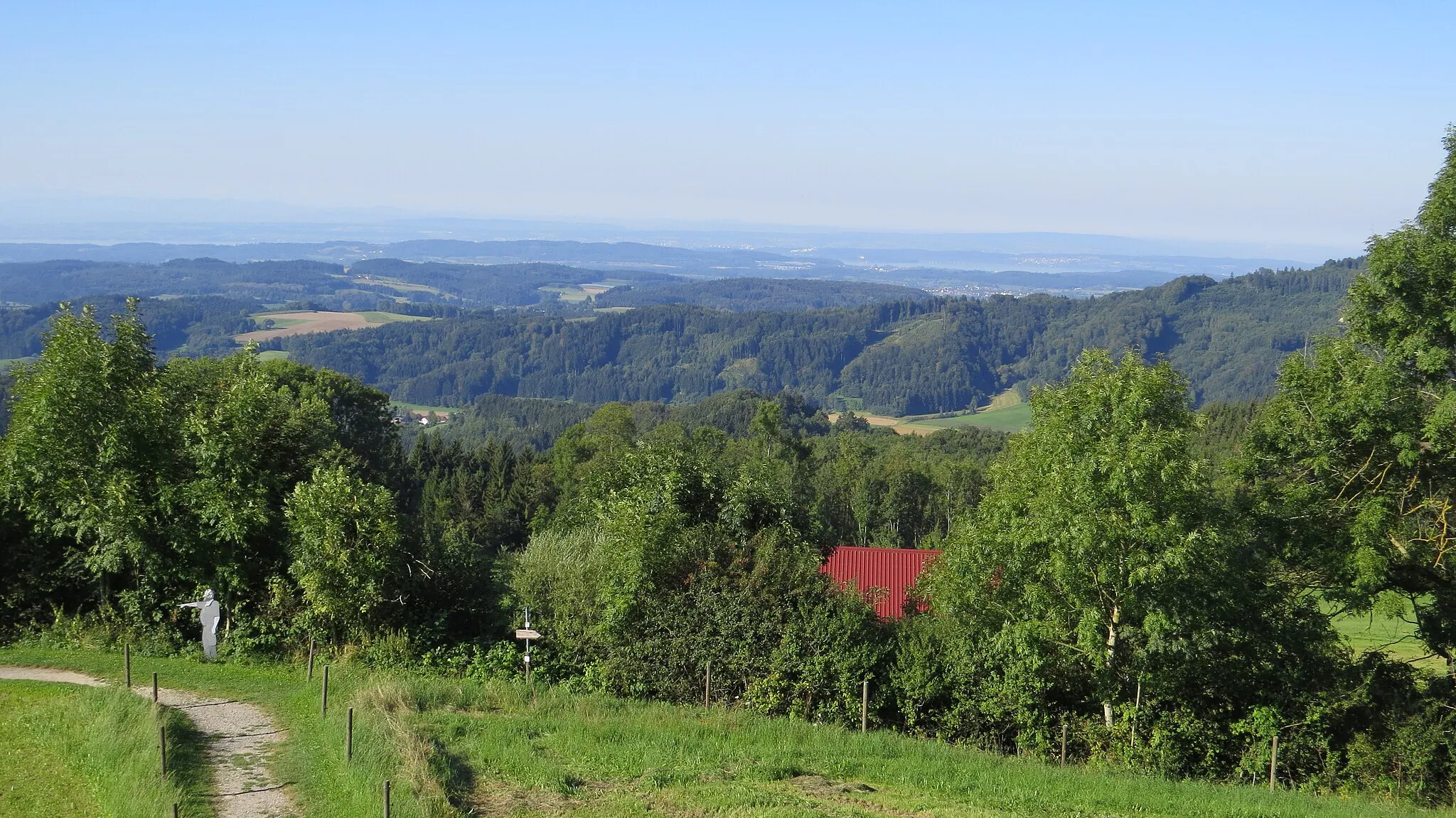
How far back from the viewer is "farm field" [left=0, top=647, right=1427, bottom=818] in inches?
481

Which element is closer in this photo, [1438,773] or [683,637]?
[1438,773]

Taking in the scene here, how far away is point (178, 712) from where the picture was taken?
1516 centimetres

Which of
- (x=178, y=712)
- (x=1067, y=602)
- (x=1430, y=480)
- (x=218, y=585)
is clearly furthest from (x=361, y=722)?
(x=1430, y=480)

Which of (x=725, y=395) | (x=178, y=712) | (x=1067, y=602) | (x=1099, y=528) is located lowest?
(x=725, y=395)

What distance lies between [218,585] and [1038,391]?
1588 cm

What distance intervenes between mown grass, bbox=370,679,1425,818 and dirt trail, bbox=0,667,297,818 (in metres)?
1.62

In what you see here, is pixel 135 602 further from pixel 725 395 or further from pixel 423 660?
pixel 725 395

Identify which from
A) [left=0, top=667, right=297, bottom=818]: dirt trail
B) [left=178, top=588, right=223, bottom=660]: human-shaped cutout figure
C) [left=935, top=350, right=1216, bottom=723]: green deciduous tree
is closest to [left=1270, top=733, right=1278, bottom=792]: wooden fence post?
[left=935, top=350, right=1216, bottom=723]: green deciduous tree

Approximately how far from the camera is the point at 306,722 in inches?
599

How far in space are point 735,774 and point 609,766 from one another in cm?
160

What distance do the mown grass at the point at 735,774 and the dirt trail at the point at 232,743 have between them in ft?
5.32

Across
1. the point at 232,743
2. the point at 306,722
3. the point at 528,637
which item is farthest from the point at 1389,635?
the point at 232,743

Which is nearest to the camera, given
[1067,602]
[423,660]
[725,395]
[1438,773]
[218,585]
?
[1438,773]

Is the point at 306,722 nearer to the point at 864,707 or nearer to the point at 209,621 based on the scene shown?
the point at 209,621
